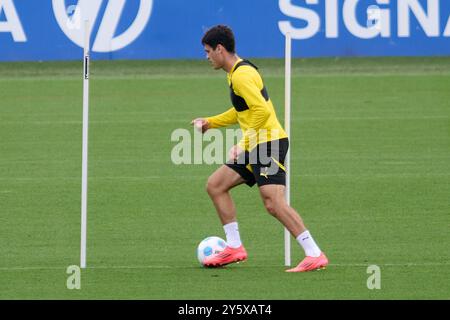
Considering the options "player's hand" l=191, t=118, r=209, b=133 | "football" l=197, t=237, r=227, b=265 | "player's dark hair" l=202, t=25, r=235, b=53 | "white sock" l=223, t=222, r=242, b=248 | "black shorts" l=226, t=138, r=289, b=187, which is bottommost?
"football" l=197, t=237, r=227, b=265

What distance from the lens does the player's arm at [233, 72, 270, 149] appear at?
10867 mm

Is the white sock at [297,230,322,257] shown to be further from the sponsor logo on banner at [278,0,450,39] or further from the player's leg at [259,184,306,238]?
the sponsor logo on banner at [278,0,450,39]

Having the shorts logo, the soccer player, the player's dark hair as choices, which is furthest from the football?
the shorts logo

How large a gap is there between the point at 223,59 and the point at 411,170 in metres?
6.84

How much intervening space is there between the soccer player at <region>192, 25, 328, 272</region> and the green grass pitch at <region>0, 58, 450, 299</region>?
45 centimetres

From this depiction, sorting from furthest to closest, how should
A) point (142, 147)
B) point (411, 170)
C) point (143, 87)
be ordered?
point (143, 87)
point (142, 147)
point (411, 170)

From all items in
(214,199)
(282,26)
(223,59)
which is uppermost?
(282,26)

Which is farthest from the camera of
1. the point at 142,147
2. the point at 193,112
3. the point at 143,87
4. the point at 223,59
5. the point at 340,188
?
the point at 143,87

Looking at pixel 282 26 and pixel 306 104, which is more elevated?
pixel 282 26

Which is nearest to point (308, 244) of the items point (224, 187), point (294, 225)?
point (294, 225)

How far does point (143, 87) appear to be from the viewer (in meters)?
26.3
